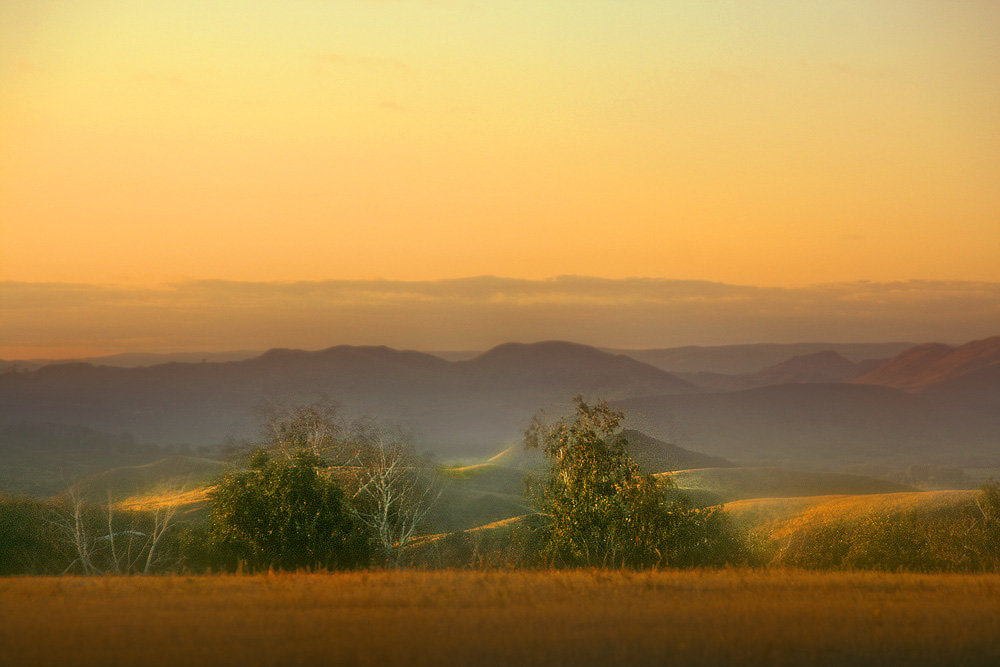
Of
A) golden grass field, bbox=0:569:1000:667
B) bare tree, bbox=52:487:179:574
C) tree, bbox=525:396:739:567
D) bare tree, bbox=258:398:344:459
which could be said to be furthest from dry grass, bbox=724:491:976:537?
golden grass field, bbox=0:569:1000:667

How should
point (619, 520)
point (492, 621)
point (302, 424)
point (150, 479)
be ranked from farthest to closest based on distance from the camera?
point (150, 479), point (302, 424), point (619, 520), point (492, 621)

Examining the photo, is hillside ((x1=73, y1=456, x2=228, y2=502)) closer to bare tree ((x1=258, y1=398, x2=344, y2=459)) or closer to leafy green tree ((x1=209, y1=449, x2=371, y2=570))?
bare tree ((x1=258, y1=398, x2=344, y2=459))

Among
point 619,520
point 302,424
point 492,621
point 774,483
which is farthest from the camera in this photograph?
point 774,483

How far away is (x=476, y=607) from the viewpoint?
2023 centimetres

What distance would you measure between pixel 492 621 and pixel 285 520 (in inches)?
829

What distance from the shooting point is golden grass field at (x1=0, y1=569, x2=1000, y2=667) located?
1595 cm

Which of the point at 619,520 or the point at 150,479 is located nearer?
the point at 619,520

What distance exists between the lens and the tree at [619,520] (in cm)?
3828

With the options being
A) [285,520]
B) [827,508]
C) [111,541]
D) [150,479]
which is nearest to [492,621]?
[285,520]

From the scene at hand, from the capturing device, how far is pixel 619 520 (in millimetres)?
38812

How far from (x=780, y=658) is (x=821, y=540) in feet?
126

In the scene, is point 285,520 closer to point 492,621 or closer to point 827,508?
point 492,621

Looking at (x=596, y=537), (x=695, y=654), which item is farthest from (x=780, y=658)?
(x=596, y=537)

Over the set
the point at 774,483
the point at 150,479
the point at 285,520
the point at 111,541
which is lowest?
the point at 774,483
